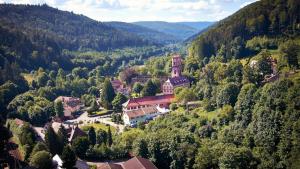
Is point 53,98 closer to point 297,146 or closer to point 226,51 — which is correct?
point 226,51

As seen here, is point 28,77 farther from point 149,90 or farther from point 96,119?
point 149,90

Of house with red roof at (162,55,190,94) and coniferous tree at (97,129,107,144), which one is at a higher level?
house with red roof at (162,55,190,94)

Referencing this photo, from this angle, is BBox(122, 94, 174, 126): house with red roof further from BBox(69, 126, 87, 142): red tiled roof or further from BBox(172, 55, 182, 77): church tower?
BBox(172, 55, 182, 77): church tower

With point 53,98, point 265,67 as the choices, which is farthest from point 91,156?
point 53,98

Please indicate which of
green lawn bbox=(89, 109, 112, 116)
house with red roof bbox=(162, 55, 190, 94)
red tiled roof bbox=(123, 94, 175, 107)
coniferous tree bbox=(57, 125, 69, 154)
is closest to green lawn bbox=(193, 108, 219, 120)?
red tiled roof bbox=(123, 94, 175, 107)

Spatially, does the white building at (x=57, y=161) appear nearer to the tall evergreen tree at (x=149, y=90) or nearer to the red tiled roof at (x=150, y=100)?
the red tiled roof at (x=150, y=100)

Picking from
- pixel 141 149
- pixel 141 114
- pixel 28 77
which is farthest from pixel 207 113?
pixel 28 77

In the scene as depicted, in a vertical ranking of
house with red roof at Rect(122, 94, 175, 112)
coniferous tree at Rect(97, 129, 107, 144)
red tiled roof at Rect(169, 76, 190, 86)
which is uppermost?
red tiled roof at Rect(169, 76, 190, 86)
